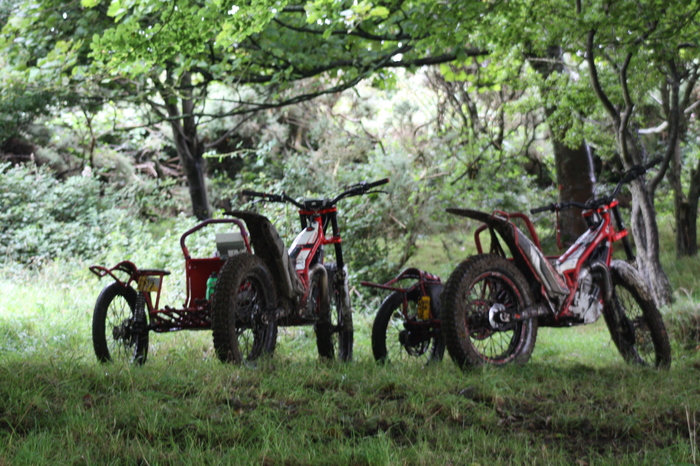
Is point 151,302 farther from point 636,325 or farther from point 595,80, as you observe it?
point 595,80

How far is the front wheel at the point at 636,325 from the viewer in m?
4.91

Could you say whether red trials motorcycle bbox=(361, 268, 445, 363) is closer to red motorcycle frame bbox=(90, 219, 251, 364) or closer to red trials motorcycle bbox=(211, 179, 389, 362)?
red trials motorcycle bbox=(211, 179, 389, 362)

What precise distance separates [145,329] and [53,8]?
4.61 meters

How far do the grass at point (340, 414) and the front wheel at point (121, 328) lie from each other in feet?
0.53

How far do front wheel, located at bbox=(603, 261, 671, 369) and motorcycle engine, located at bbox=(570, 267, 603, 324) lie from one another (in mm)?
167

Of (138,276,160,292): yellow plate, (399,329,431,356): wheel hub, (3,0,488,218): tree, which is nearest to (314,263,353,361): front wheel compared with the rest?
(399,329,431,356): wheel hub

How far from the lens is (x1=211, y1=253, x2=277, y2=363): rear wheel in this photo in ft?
12.4

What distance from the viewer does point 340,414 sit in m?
2.92

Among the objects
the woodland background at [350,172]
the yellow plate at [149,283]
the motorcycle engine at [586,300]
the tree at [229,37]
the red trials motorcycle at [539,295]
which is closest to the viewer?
the woodland background at [350,172]

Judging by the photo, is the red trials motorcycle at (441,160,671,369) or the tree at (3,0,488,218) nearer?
the red trials motorcycle at (441,160,671,369)

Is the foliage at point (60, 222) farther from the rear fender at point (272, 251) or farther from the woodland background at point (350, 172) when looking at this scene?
the rear fender at point (272, 251)

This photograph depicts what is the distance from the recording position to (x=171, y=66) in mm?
8531

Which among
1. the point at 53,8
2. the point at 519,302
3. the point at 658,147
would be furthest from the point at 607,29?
the point at 658,147

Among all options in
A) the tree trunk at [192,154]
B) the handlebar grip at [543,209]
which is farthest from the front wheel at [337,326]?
the tree trunk at [192,154]
